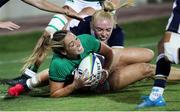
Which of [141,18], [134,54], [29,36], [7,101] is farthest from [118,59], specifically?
[141,18]

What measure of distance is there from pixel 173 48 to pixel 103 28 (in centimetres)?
142

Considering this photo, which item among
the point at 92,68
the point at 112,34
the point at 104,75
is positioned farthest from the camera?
the point at 112,34

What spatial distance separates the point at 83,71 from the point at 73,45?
326 mm

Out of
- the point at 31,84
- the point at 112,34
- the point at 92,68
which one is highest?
the point at 112,34

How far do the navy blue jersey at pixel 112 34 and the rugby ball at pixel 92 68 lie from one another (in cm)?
62

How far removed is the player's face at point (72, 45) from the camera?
7777 mm

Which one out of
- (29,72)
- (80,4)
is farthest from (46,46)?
(80,4)

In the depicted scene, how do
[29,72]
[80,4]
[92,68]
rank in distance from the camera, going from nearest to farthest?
[92,68] < [29,72] < [80,4]

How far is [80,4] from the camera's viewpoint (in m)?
9.70

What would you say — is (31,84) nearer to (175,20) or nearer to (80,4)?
(80,4)

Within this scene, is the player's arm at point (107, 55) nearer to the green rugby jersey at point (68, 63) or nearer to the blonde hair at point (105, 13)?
the green rugby jersey at point (68, 63)

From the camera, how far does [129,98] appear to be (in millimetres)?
7949

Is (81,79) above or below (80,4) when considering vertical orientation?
below

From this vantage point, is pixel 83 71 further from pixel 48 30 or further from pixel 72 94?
pixel 48 30
